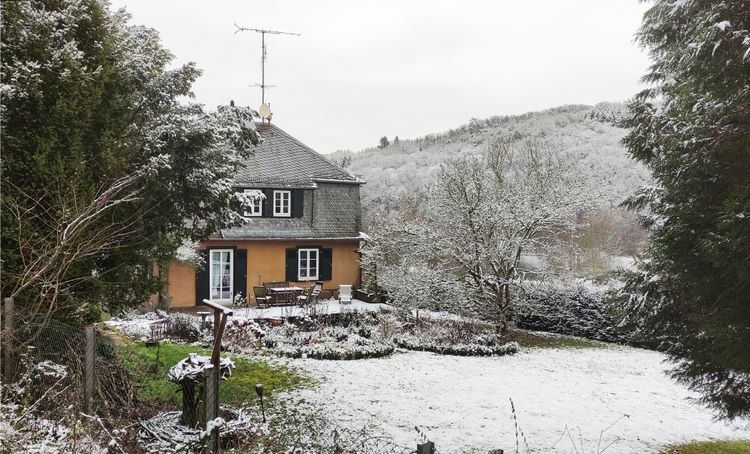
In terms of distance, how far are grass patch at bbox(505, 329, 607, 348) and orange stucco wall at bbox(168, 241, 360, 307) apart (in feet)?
24.3

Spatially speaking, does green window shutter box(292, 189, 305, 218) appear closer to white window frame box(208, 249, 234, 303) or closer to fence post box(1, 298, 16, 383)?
white window frame box(208, 249, 234, 303)

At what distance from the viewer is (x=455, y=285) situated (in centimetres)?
1418

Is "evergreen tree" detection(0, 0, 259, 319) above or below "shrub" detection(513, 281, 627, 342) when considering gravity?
above

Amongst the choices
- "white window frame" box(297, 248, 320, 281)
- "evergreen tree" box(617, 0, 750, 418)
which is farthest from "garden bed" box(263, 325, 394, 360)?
"white window frame" box(297, 248, 320, 281)

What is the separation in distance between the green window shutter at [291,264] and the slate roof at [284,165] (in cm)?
260

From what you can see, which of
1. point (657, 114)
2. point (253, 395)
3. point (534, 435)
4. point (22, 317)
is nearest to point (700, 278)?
point (657, 114)

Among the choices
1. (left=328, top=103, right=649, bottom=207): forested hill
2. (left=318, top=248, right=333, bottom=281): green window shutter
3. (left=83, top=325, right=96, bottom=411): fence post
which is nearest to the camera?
(left=83, top=325, right=96, bottom=411): fence post

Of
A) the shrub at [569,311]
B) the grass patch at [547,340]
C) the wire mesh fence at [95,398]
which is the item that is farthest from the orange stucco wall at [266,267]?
the wire mesh fence at [95,398]

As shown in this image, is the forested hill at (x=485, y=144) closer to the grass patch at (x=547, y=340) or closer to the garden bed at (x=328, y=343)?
the grass patch at (x=547, y=340)

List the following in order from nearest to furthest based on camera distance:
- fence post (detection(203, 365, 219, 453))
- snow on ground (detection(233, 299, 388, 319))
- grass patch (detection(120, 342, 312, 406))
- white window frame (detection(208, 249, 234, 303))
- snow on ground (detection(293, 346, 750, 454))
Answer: fence post (detection(203, 365, 219, 453)) < snow on ground (detection(293, 346, 750, 454)) < grass patch (detection(120, 342, 312, 406)) < snow on ground (detection(233, 299, 388, 319)) < white window frame (detection(208, 249, 234, 303))

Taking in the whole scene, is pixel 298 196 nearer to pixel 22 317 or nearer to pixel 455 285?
pixel 455 285

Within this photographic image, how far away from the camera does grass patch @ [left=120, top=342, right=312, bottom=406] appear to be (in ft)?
22.9

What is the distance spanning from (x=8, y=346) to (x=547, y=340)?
42.3 ft

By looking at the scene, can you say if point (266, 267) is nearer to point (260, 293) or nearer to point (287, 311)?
point (260, 293)
